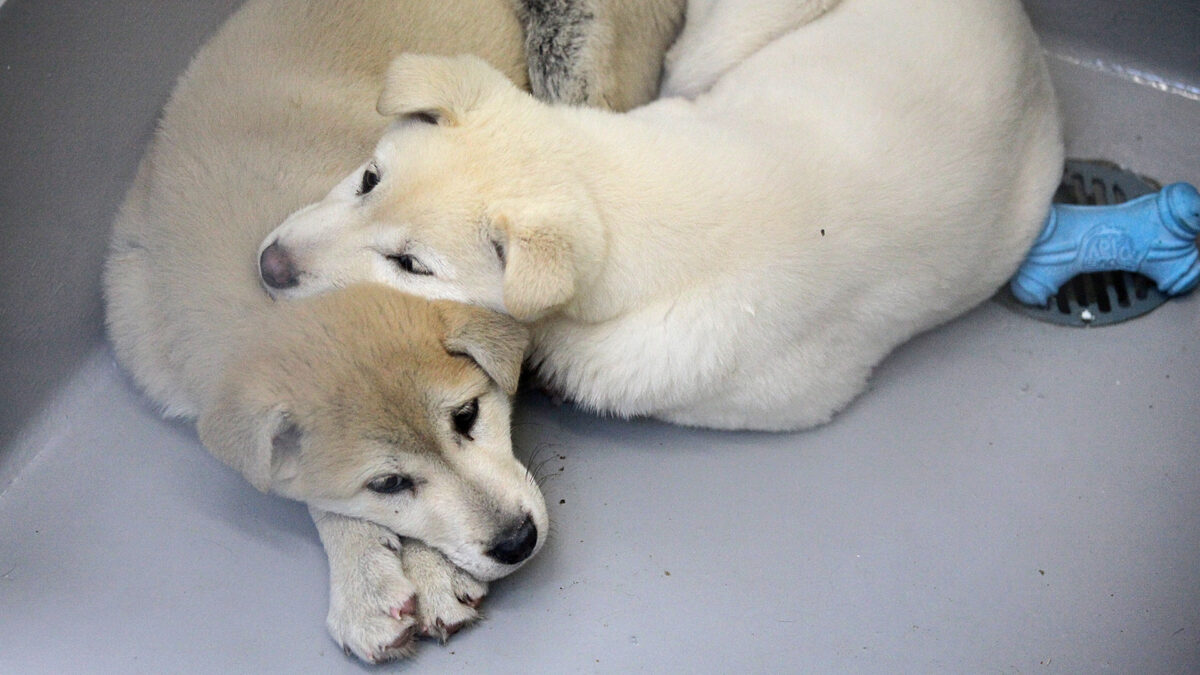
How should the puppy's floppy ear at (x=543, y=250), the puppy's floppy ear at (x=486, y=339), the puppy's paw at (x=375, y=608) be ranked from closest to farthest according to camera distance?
the puppy's floppy ear at (x=543, y=250) → the puppy's floppy ear at (x=486, y=339) → the puppy's paw at (x=375, y=608)

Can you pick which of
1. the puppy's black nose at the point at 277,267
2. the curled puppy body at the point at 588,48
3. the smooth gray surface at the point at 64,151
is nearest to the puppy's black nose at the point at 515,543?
the puppy's black nose at the point at 277,267

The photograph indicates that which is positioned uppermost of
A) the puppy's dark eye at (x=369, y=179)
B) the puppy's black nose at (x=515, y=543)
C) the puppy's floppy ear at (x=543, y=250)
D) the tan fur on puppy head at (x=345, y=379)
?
the puppy's floppy ear at (x=543, y=250)

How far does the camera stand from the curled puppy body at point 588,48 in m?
2.98

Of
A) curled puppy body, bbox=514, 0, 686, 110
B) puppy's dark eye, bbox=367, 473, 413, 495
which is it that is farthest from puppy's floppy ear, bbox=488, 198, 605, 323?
curled puppy body, bbox=514, 0, 686, 110

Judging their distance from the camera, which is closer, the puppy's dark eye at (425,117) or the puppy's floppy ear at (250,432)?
the puppy's floppy ear at (250,432)

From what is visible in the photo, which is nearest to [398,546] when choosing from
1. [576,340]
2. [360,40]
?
[576,340]

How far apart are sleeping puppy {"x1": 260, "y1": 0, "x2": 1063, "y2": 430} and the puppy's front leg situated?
2.03ft

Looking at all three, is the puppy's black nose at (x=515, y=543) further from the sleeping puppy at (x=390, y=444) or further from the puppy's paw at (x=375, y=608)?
the puppy's paw at (x=375, y=608)

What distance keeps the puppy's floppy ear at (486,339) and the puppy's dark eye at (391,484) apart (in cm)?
31

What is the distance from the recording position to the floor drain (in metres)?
3.13

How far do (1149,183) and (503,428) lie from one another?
2.35 m

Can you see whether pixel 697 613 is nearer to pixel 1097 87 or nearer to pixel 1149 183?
pixel 1149 183

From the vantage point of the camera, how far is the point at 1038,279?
3.04m

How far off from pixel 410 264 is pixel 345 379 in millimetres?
336
